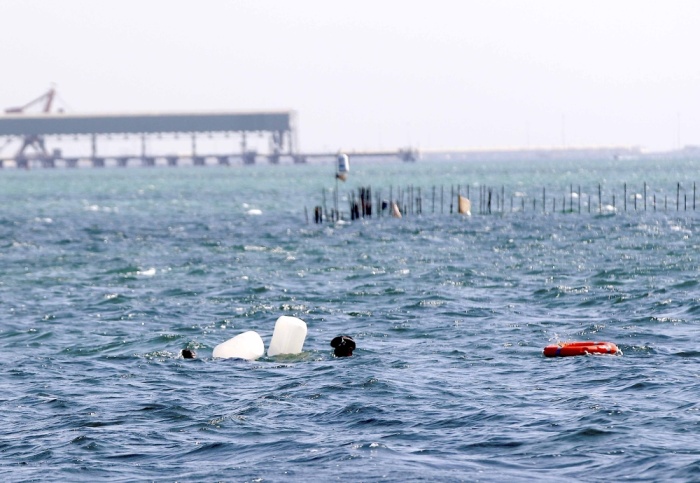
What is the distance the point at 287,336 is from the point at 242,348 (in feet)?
2.88

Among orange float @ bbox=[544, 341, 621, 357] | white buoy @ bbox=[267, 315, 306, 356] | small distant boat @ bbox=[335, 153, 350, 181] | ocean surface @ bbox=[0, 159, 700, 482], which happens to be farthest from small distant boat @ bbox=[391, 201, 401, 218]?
orange float @ bbox=[544, 341, 621, 357]

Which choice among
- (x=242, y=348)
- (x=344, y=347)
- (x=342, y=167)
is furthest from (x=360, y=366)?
(x=342, y=167)

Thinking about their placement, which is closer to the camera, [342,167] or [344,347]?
[344,347]

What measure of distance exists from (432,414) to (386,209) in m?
57.1

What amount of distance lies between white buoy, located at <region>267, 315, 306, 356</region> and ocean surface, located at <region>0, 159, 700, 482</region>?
44cm

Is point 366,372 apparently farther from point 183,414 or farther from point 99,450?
point 99,450

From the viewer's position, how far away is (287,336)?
23109 millimetres

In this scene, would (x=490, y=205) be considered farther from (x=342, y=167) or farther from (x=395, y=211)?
(x=342, y=167)

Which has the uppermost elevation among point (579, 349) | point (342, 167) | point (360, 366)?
point (342, 167)

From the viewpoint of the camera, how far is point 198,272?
130 feet

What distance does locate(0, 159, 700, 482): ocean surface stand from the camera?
15562mm

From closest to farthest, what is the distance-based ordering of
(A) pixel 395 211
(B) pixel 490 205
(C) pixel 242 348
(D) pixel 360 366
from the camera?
(D) pixel 360 366
(C) pixel 242 348
(A) pixel 395 211
(B) pixel 490 205

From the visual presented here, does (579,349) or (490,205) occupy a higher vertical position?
(579,349)

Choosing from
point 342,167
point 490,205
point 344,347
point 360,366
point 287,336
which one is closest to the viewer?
point 360,366
